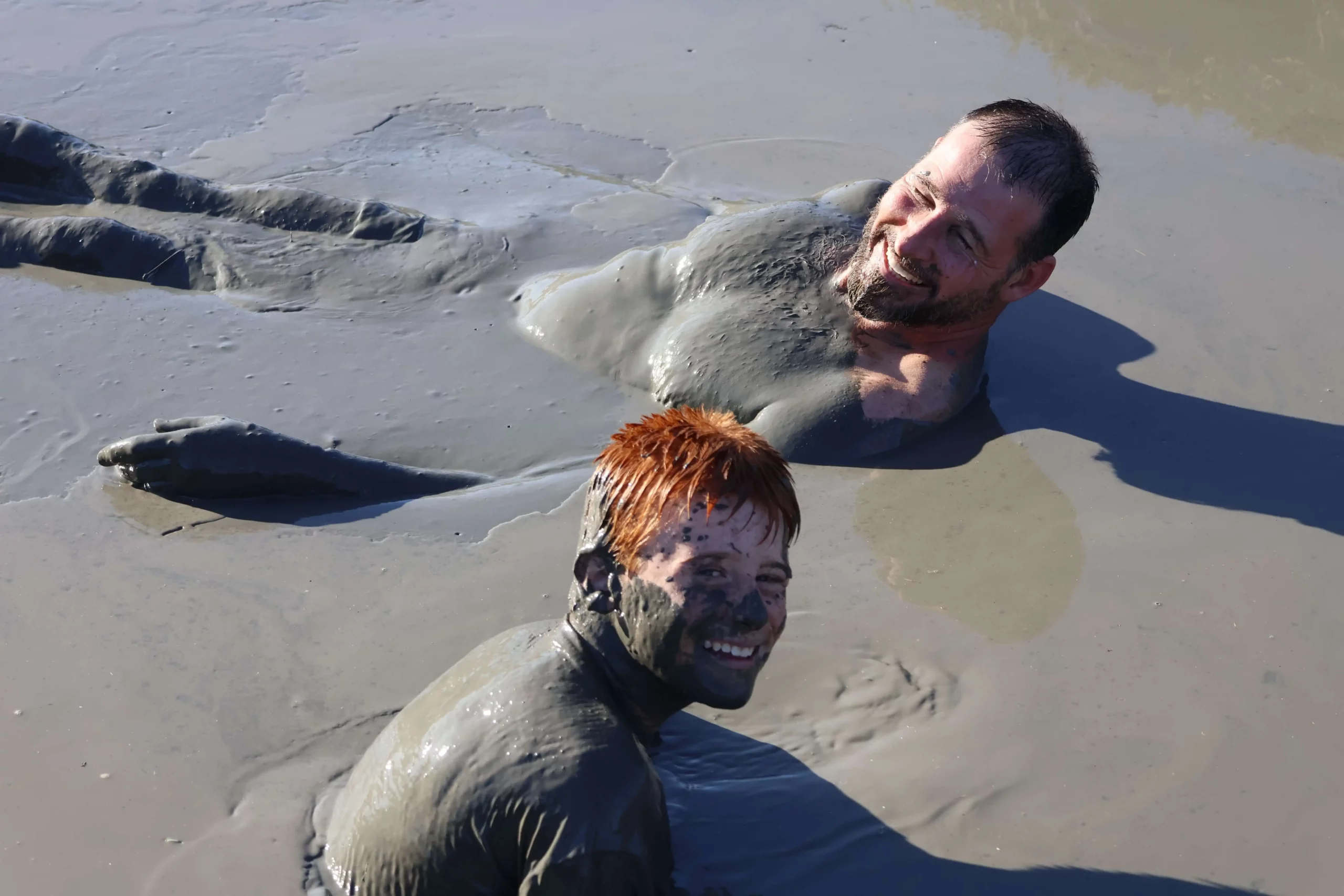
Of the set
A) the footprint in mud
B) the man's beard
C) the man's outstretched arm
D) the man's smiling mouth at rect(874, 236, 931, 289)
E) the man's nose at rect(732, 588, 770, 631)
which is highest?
the man's nose at rect(732, 588, 770, 631)

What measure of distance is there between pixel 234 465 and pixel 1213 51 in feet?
17.2

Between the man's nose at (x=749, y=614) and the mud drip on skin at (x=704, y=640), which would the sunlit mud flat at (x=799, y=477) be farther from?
the man's nose at (x=749, y=614)

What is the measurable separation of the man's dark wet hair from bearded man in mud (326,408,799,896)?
1975mm

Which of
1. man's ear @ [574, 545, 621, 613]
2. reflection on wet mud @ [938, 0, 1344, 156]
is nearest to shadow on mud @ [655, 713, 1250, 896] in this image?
man's ear @ [574, 545, 621, 613]

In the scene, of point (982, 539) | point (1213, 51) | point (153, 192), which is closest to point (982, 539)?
point (982, 539)

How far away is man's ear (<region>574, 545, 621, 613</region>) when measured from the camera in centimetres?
234

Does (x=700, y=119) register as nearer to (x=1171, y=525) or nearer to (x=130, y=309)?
(x=130, y=309)

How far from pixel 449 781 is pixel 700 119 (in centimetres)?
454

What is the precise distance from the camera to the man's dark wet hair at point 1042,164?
13.1 ft

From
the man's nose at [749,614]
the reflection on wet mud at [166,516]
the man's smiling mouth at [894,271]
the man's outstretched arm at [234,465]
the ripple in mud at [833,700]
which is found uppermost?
the man's nose at [749,614]

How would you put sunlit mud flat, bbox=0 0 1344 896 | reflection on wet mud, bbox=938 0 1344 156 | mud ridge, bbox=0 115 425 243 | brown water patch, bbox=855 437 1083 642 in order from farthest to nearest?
reflection on wet mud, bbox=938 0 1344 156, mud ridge, bbox=0 115 425 243, brown water patch, bbox=855 437 1083 642, sunlit mud flat, bbox=0 0 1344 896

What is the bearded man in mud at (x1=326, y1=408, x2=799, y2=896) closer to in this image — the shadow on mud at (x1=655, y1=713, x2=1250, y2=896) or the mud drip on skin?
the mud drip on skin

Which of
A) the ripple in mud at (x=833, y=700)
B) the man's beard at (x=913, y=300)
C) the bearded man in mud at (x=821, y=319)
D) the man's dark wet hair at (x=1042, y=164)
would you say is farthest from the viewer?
the man's beard at (x=913, y=300)

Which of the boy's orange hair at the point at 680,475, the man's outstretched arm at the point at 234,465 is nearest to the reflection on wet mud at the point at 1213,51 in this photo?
the man's outstretched arm at the point at 234,465
